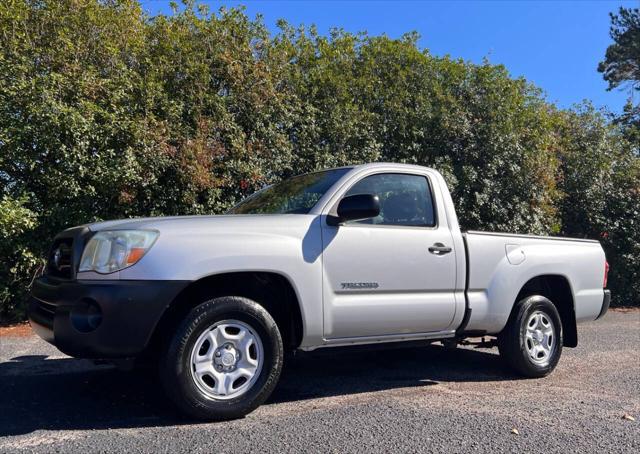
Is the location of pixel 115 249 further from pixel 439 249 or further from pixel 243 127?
pixel 243 127

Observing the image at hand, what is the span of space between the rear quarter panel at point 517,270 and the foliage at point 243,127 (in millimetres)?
5137

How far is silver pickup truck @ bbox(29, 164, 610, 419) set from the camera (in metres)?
3.75

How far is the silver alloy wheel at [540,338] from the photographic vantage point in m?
5.56

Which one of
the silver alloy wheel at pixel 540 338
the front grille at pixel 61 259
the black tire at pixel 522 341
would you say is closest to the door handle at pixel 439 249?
the black tire at pixel 522 341

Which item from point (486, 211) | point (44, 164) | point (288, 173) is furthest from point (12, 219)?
point (486, 211)

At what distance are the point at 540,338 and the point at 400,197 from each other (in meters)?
2.03

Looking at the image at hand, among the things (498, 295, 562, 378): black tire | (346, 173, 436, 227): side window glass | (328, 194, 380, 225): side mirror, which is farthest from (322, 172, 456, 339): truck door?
(498, 295, 562, 378): black tire

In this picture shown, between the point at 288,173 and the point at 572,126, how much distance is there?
7.65 m

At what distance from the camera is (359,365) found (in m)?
6.08

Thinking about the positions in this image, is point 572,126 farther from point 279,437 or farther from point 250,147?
point 279,437

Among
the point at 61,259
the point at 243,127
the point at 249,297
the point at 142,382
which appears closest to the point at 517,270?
the point at 249,297

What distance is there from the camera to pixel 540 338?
563cm

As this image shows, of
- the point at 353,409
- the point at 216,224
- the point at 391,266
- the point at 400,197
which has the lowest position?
the point at 353,409

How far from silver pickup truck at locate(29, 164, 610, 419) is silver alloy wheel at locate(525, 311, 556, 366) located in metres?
0.01
